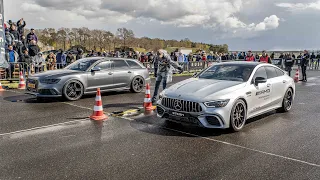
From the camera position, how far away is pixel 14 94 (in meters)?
11.8

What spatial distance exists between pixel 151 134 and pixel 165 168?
6.14 feet

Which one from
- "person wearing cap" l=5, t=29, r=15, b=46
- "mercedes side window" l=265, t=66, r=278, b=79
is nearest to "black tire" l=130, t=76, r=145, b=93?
"mercedes side window" l=265, t=66, r=278, b=79

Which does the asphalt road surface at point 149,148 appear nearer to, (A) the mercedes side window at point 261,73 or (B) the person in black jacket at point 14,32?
(A) the mercedes side window at point 261,73

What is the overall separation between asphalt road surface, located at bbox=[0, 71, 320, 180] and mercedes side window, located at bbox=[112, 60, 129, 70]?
3.96 meters

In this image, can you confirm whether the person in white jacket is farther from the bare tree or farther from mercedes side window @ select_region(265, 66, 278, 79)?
the bare tree

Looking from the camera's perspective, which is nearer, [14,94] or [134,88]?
[14,94]

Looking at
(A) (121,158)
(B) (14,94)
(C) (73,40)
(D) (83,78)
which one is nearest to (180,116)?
(A) (121,158)

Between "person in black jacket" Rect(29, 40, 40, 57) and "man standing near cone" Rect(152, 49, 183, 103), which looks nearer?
"man standing near cone" Rect(152, 49, 183, 103)

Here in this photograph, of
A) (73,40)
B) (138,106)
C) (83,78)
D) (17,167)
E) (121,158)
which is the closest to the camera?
(17,167)

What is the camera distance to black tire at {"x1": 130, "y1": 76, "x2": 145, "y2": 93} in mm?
12648

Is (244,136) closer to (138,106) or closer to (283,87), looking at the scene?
(283,87)

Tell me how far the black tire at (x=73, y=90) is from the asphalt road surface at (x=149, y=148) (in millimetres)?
1877

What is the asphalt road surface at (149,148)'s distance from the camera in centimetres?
447

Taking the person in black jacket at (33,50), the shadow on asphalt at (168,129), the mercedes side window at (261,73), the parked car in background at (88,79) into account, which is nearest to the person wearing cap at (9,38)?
the person in black jacket at (33,50)
